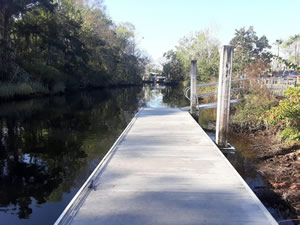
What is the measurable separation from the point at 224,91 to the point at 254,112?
3908 mm

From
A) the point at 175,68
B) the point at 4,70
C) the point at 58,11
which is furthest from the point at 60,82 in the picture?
the point at 175,68

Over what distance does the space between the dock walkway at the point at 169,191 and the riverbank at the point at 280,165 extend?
52.4 inches

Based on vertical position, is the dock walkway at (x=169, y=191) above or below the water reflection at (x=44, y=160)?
above

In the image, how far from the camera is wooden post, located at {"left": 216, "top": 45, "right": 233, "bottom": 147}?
5.20 metres

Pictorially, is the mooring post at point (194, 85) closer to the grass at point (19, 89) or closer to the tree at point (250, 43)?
the grass at point (19, 89)

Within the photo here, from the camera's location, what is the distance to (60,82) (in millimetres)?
24875

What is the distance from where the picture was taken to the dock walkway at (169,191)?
2.35m

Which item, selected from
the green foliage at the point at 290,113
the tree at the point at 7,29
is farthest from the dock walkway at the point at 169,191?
the tree at the point at 7,29

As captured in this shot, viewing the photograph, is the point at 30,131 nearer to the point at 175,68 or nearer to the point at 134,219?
the point at 134,219

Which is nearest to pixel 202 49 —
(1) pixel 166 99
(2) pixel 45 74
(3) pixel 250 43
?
(3) pixel 250 43

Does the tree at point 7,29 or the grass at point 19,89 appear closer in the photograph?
the grass at point 19,89

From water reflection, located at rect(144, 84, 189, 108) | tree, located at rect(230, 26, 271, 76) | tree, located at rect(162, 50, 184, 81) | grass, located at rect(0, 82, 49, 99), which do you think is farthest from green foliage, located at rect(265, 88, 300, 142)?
tree, located at rect(162, 50, 184, 81)

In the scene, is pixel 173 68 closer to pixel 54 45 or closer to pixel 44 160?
pixel 54 45

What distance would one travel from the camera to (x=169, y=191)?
2.90 metres
